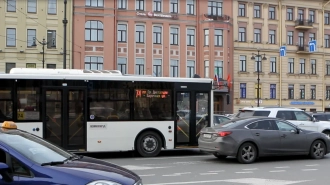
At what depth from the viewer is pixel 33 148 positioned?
5980 mm

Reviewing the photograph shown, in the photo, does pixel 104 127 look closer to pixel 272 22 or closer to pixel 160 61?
pixel 160 61

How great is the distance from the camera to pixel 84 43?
46.3 meters

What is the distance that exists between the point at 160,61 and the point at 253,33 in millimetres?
12455

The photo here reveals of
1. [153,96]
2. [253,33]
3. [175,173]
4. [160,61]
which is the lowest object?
[175,173]

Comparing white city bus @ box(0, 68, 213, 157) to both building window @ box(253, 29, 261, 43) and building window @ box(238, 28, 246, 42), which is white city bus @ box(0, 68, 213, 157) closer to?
building window @ box(238, 28, 246, 42)

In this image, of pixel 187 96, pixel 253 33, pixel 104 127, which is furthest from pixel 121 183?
pixel 253 33

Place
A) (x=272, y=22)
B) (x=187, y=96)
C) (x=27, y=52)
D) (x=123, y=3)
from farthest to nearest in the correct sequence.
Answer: (x=272, y=22)
(x=123, y=3)
(x=27, y=52)
(x=187, y=96)

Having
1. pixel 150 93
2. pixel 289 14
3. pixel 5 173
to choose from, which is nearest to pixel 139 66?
pixel 289 14

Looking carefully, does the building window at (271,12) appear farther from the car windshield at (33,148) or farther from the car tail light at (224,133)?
the car windshield at (33,148)

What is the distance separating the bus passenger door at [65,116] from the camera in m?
14.4

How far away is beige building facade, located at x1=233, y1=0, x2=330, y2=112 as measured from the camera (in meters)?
53.8

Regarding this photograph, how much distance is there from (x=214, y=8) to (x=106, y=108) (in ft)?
125

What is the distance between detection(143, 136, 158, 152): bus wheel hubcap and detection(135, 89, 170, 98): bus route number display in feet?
4.62

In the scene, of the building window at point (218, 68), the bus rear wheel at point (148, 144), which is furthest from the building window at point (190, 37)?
the bus rear wheel at point (148, 144)
